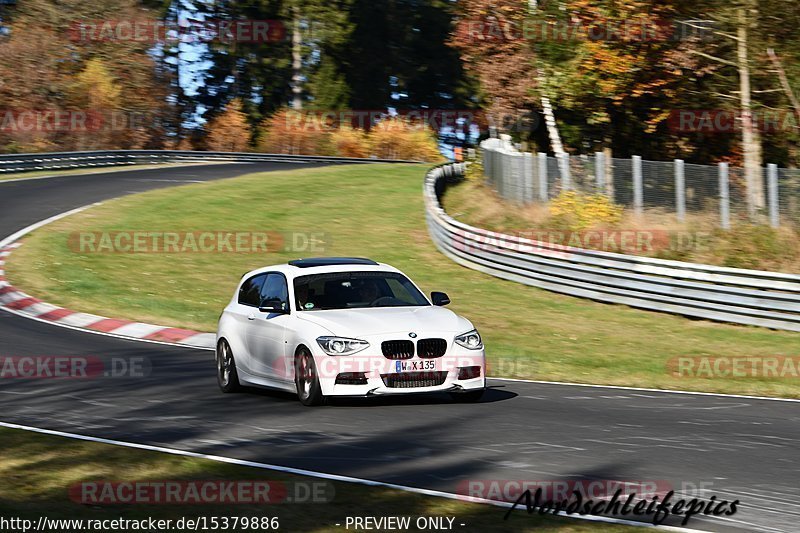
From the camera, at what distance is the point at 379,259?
28062 millimetres

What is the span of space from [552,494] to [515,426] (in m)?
2.97

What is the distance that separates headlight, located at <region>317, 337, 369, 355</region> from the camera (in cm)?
1141

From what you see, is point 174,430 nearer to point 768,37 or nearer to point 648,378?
point 648,378

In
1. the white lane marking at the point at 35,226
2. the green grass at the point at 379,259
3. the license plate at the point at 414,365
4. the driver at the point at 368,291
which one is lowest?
the green grass at the point at 379,259

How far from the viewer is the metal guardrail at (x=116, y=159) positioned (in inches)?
1769

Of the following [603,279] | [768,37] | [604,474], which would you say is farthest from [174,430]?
[768,37]

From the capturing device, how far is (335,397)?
11844 mm

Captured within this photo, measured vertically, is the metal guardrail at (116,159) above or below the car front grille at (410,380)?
above

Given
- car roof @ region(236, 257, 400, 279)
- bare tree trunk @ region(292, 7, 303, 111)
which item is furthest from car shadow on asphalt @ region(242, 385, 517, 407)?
bare tree trunk @ region(292, 7, 303, 111)

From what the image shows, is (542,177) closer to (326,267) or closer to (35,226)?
(35,226)

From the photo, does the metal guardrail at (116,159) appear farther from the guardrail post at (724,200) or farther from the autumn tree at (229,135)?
the guardrail post at (724,200)

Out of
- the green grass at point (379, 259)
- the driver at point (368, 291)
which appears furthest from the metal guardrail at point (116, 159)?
the driver at point (368, 291)

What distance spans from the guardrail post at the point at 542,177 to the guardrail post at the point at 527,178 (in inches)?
17.9

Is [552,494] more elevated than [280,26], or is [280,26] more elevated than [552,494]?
[280,26]
